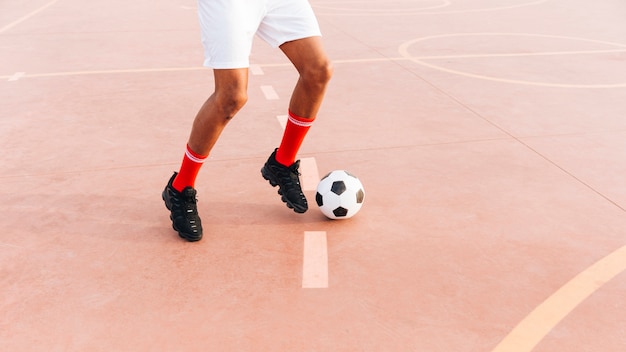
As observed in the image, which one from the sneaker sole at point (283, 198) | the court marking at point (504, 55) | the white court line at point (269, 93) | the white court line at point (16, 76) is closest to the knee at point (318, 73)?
the sneaker sole at point (283, 198)

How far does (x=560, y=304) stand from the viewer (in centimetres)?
284

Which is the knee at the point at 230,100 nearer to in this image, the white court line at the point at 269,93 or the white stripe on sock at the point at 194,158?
the white stripe on sock at the point at 194,158

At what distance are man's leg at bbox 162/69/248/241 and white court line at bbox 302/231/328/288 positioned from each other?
0.57 metres

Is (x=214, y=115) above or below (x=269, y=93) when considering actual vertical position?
above

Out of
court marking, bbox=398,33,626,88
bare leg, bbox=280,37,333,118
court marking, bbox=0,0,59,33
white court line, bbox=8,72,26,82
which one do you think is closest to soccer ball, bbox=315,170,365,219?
bare leg, bbox=280,37,333,118

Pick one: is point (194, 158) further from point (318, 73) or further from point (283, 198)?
point (318, 73)

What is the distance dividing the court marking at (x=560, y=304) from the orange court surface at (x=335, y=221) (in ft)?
0.03

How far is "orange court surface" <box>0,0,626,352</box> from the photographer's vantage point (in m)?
2.71

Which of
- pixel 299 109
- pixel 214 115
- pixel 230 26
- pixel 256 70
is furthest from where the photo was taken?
pixel 256 70

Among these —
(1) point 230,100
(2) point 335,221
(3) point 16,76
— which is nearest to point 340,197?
(2) point 335,221

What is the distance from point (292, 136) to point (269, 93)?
2.68 metres

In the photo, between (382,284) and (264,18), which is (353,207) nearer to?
(382,284)

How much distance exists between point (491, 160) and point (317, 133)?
1.34 meters

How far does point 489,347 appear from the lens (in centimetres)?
255
